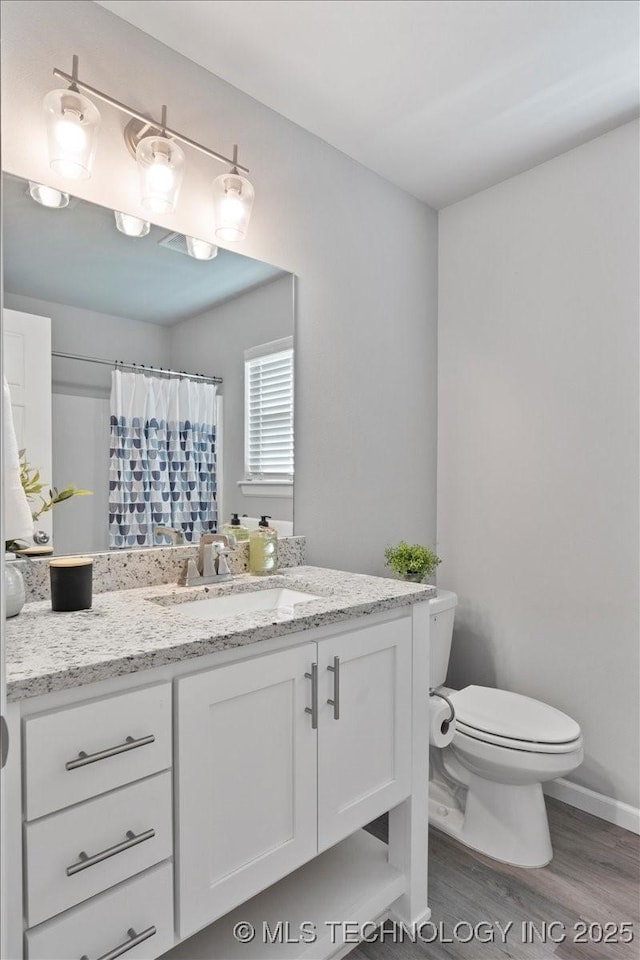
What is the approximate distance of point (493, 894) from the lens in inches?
65.4

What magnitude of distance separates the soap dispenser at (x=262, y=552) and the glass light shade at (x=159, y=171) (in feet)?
3.28

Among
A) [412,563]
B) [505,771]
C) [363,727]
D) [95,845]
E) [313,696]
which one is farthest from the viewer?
[412,563]

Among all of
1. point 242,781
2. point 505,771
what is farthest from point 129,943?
point 505,771

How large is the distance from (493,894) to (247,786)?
985mm

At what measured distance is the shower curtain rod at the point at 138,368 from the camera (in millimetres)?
1525

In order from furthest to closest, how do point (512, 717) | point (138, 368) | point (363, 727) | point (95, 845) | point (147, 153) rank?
point (512, 717) → point (138, 368) → point (147, 153) → point (363, 727) → point (95, 845)

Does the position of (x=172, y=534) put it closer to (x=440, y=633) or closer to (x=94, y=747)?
(x=94, y=747)

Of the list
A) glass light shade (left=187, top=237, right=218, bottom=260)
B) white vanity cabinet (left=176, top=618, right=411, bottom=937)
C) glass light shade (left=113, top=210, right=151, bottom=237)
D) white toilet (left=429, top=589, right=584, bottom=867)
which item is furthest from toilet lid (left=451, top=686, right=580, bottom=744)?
glass light shade (left=113, top=210, right=151, bottom=237)

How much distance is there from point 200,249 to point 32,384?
0.66m

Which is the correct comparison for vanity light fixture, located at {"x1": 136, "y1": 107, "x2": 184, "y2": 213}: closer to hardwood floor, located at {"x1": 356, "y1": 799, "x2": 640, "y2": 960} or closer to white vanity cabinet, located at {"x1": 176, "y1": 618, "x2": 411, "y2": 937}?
white vanity cabinet, located at {"x1": 176, "y1": 618, "x2": 411, "y2": 937}

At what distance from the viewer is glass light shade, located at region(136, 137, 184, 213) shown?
5.06 feet

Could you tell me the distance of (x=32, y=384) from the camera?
145 centimetres

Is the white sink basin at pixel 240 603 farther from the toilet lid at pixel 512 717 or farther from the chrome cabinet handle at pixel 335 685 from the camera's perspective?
the toilet lid at pixel 512 717

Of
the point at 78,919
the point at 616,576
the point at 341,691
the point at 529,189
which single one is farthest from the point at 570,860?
the point at 529,189
